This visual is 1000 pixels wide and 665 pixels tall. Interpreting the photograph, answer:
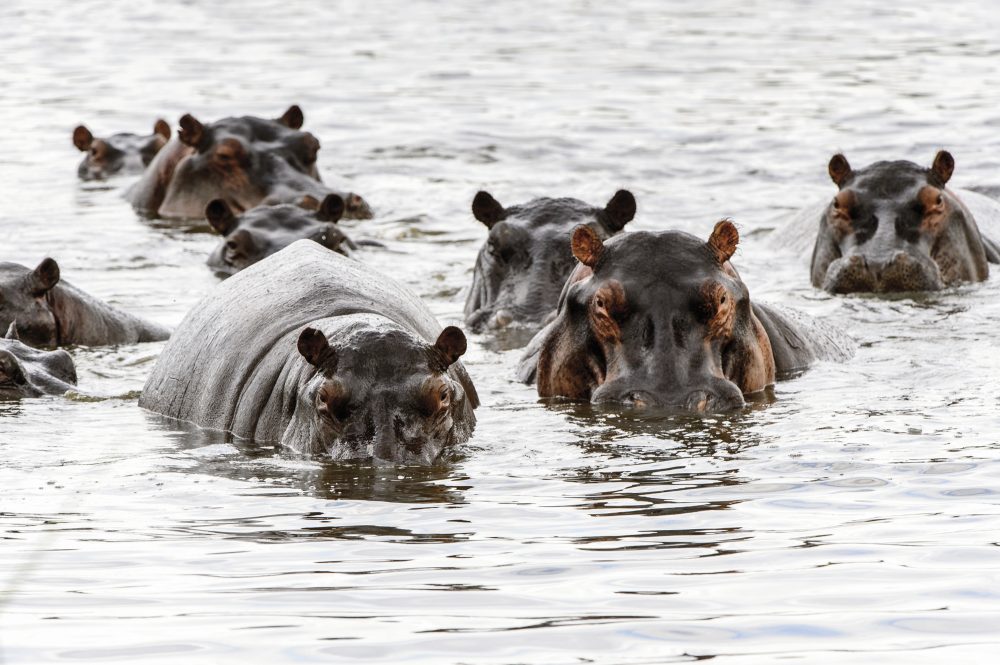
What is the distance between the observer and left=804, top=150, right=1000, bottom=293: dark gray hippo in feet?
40.0

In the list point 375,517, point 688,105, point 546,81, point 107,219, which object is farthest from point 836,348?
point 546,81

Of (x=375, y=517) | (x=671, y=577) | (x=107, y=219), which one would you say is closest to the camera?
(x=671, y=577)

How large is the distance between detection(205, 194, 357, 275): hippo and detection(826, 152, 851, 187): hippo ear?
338 cm

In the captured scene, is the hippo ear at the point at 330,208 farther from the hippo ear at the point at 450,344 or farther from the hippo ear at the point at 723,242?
the hippo ear at the point at 450,344

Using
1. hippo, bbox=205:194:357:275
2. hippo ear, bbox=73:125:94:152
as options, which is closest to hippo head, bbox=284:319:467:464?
hippo, bbox=205:194:357:275

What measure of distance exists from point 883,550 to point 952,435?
2021 millimetres

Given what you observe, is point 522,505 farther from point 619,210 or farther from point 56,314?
point 56,314

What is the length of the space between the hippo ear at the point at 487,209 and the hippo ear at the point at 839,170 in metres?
2.27

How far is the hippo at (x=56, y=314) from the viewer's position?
35.7ft

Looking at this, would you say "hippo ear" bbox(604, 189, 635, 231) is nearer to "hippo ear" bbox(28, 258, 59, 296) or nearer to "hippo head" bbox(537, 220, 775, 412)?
"hippo head" bbox(537, 220, 775, 412)

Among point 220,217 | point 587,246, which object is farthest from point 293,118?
point 587,246

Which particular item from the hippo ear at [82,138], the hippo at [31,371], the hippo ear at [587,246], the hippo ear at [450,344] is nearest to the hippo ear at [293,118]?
the hippo ear at [82,138]

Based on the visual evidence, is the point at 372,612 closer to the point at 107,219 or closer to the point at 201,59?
the point at 107,219

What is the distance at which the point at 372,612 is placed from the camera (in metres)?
5.27
